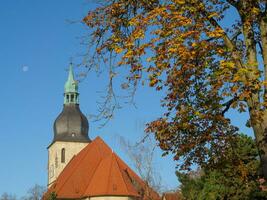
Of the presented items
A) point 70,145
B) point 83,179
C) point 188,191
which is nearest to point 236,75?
point 188,191

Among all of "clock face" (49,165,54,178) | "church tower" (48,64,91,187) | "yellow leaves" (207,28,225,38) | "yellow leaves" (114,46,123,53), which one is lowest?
"yellow leaves" (207,28,225,38)

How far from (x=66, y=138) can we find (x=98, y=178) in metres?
13.1

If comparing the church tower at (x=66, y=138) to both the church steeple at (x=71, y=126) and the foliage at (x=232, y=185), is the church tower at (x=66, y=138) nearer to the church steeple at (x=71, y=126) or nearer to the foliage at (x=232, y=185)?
the church steeple at (x=71, y=126)

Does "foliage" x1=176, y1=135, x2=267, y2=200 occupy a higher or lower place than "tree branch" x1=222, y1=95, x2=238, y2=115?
higher

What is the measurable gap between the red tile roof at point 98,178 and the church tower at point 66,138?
18.2 ft

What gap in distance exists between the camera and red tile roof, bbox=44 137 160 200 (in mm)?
43188

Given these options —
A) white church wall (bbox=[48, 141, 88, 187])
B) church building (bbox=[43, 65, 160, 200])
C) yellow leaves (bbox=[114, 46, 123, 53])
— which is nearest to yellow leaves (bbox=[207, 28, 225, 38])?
yellow leaves (bbox=[114, 46, 123, 53])

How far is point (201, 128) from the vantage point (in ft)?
29.1

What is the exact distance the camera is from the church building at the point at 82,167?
43.2m

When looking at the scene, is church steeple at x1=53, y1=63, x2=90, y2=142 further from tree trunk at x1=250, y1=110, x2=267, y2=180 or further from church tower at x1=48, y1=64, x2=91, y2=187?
tree trunk at x1=250, y1=110, x2=267, y2=180

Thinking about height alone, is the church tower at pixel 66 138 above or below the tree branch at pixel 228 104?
above

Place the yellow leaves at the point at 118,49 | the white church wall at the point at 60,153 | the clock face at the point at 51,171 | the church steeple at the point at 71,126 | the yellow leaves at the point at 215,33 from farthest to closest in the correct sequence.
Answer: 1. the clock face at the point at 51,171
2. the church steeple at the point at 71,126
3. the white church wall at the point at 60,153
4. the yellow leaves at the point at 118,49
5. the yellow leaves at the point at 215,33

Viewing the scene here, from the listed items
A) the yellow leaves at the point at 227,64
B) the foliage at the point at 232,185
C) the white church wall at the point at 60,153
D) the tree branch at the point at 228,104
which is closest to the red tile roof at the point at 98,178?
the white church wall at the point at 60,153

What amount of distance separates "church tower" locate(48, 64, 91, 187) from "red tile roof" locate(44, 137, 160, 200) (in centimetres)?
556
